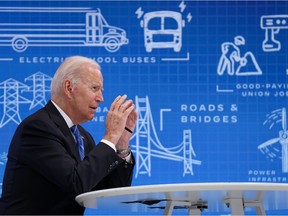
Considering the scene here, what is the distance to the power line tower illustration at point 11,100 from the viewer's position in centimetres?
371

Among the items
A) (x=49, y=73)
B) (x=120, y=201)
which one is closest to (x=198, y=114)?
(x=49, y=73)

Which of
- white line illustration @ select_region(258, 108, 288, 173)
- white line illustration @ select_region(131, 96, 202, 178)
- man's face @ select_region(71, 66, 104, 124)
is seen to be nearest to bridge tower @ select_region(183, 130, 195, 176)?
white line illustration @ select_region(131, 96, 202, 178)

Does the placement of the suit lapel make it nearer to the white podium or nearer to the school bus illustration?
the white podium

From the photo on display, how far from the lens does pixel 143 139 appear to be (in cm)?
374

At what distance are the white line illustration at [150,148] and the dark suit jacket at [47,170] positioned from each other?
1239mm

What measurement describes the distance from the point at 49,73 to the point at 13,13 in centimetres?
36

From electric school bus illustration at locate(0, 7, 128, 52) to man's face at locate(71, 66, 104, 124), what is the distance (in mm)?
1143

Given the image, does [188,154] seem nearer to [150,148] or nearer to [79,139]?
[150,148]

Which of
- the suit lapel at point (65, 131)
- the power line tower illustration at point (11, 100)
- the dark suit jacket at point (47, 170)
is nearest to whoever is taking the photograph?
the dark suit jacket at point (47, 170)

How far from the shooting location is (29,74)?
3736mm

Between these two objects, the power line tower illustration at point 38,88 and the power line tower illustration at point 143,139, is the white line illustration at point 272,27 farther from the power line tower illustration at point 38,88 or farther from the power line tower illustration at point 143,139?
the power line tower illustration at point 38,88

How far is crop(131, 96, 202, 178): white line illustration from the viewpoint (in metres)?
3.72

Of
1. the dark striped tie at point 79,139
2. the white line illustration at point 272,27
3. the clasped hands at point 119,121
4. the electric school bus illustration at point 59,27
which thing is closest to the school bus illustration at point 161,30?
the electric school bus illustration at point 59,27

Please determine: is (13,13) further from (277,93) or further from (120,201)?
(120,201)
